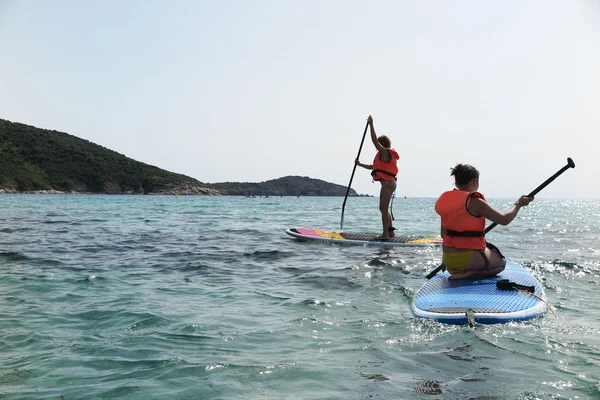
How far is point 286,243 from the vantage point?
1406 centimetres

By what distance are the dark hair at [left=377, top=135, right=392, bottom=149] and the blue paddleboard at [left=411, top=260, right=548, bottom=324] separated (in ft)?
20.3

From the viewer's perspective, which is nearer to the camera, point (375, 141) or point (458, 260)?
point (458, 260)

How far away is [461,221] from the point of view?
6.49 meters

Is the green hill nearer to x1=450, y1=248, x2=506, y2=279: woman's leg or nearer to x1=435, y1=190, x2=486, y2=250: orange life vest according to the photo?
x1=435, y1=190, x2=486, y2=250: orange life vest

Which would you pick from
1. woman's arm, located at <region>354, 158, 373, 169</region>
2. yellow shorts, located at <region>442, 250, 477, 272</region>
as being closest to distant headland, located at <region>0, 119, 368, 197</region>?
woman's arm, located at <region>354, 158, 373, 169</region>

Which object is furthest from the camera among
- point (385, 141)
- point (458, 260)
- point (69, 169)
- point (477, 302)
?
point (69, 169)

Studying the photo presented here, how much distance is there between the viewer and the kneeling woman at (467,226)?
6344mm

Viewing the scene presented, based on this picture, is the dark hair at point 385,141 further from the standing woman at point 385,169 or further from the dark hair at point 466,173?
the dark hair at point 466,173

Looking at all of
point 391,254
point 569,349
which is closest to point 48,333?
point 569,349

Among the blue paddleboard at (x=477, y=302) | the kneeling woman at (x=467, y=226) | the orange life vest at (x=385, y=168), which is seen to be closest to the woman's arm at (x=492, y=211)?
the kneeling woman at (x=467, y=226)

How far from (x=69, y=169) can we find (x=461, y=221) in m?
119

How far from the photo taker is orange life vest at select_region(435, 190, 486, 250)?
6.43 meters

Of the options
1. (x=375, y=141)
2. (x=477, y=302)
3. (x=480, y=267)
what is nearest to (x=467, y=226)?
(x=480, y=267)

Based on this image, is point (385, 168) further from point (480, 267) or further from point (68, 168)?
point (68, 168)
